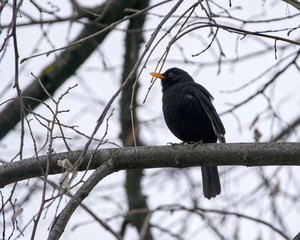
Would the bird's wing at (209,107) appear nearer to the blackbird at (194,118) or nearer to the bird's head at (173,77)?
the blackbird at (194,118)

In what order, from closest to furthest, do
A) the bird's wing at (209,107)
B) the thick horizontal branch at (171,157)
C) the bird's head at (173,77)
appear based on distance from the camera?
the thick horizontal branch at (171,157) → the bird's wing at (209,107) → the bird's head at (173,77)

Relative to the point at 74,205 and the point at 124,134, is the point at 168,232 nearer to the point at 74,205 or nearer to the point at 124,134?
the point at 124,134

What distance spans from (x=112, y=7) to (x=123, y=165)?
2365 mm

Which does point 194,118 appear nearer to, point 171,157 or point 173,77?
point 173,77

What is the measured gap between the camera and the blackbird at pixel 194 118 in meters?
4.46

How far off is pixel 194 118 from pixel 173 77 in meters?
0.89

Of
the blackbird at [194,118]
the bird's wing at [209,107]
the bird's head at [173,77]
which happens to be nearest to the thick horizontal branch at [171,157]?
the bird's wing at [209,107]

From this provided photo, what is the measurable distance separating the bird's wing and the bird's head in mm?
364

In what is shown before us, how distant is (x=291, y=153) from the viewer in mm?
2840

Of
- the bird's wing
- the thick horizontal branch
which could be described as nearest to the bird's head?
the bird's wing

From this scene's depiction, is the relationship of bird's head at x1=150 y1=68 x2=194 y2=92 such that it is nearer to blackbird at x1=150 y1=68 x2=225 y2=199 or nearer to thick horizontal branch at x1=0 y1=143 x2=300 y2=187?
blackbird at x1=150 y1=68 x2=225 y2=199

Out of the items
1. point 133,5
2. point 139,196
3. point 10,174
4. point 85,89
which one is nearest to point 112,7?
point 133,5

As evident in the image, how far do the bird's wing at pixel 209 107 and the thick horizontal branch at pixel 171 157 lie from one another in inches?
49.8

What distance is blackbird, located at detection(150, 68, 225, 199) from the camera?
4.46 metres
